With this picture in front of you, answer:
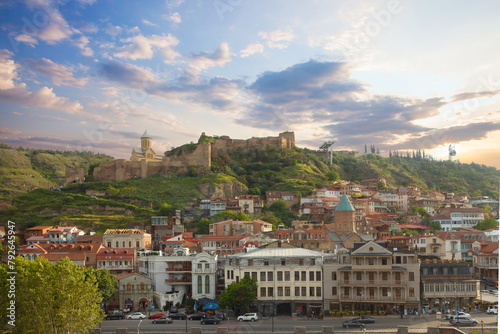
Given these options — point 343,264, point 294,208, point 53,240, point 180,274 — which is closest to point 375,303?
point 343,264

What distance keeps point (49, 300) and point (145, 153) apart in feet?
286

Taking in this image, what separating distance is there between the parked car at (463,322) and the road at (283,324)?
0.61 metres

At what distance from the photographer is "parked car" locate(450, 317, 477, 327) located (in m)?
37.0

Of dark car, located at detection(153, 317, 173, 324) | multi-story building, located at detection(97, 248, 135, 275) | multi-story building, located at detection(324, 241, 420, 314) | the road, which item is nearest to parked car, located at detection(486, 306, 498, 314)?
the road

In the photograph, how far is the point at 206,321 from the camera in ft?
137

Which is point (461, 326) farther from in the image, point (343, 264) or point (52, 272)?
point (52, 272)

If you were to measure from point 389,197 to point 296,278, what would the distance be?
2671 inches

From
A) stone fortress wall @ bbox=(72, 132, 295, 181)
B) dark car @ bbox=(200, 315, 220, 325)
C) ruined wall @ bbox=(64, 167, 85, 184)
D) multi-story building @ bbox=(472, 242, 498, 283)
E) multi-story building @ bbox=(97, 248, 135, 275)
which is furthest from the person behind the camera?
ruined wall @ bbox=(64, 167, 85, 184)

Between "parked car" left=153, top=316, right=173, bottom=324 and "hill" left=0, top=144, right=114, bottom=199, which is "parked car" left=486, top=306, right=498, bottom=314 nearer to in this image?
"parked car" left=153, top=316, right=173, bottom=324

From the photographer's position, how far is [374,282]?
148ft

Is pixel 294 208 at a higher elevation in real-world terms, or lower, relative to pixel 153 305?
higher

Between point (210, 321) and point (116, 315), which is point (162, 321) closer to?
point (210, 321)

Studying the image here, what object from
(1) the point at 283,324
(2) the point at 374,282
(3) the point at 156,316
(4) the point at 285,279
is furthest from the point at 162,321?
(2) the point at 374,282

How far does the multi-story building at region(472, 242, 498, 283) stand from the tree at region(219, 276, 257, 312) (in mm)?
28078
